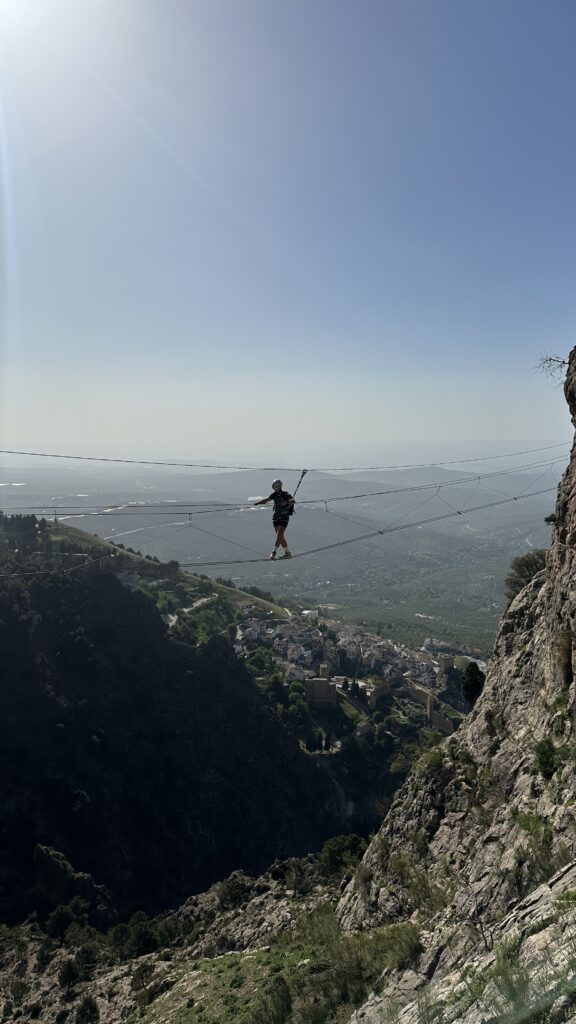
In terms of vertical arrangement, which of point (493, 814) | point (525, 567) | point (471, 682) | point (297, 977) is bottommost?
point (297, 977)

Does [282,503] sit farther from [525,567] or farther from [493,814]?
[525,567]

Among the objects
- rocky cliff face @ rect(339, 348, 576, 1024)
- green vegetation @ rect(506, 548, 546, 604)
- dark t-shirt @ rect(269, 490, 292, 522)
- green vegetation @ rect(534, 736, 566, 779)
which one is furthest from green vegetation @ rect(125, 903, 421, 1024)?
green vegetation @ rect(506, 548, 546, 604)

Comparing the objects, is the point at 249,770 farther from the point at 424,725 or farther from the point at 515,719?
the point at 515,719

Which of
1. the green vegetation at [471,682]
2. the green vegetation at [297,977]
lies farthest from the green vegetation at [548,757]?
the green vegetation at [471,682]

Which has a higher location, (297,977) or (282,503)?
(282,503)

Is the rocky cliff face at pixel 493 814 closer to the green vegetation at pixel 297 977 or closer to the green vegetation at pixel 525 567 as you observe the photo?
the green vegetation at pixel 297 977

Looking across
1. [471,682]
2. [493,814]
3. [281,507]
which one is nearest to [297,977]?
[493,814]

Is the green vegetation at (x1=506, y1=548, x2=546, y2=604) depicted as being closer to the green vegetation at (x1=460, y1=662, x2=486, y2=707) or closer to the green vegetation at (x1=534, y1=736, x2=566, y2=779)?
the green vegetation at (x1=460, y1=662, x2=486, y2=707)

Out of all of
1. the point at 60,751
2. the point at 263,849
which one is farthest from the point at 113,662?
the point at 263,849

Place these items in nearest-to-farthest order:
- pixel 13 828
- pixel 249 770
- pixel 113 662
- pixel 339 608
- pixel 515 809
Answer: pixel 515 809 < pixel 13 828 < pixel 249 770 < pixel 113 662 < pixel 339 608
